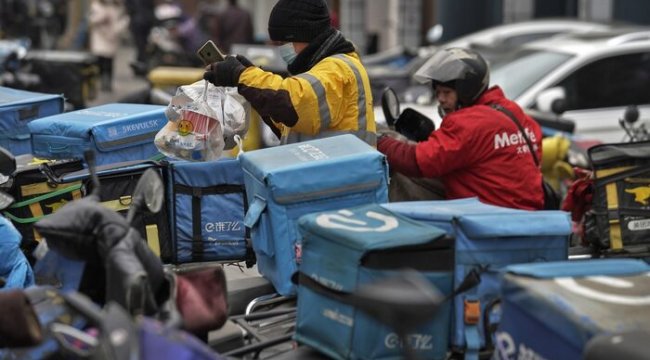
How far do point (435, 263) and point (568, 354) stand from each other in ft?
2.55

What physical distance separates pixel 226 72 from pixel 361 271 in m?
1.85

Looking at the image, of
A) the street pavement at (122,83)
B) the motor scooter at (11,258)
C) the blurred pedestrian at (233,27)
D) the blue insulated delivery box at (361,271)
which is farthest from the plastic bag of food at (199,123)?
the blurred pedestrian at (233,27)

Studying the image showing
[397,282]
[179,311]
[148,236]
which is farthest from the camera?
[148,236]

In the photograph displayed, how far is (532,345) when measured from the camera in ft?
13.2

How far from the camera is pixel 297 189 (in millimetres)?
5207

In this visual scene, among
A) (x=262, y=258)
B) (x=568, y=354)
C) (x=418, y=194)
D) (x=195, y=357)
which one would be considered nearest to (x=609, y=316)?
(x=568, y=354)

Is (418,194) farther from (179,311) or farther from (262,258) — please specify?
(179,311)

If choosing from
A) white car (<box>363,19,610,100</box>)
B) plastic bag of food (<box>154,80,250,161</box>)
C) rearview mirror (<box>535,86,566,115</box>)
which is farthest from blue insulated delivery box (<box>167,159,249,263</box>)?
white car (<box>363,19,610,100</box>)

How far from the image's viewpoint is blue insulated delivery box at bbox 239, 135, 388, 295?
5.21 meters

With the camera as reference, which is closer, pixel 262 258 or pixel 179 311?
pixel 179 311

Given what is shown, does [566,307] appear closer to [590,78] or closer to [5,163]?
[5,163]

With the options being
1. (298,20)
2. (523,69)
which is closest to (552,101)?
(523,69)

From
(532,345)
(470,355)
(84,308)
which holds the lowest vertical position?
(470,355)

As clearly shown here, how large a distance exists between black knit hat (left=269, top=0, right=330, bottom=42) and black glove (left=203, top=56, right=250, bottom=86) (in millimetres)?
333
